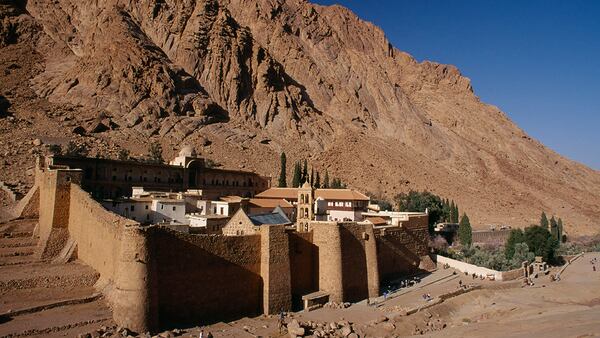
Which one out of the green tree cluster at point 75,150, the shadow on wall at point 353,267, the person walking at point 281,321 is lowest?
the person walking at point 281,321

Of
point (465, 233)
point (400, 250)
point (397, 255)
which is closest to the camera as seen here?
point (397, 255)

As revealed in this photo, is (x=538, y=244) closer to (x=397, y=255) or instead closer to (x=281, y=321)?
(x=397, y=255)

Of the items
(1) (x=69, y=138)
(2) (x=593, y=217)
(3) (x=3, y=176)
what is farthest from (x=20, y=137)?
(2) (x=593, y=217)

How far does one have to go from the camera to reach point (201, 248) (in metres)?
20.3

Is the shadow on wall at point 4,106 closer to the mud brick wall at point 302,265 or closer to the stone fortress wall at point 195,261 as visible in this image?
the stone fortress wall at point 195,261

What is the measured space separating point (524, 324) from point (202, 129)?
4751cm

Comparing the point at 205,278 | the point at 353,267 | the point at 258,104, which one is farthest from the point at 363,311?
the point at 258,104

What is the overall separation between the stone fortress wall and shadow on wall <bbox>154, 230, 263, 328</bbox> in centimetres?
4

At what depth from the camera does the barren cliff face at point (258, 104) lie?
58.2 metres

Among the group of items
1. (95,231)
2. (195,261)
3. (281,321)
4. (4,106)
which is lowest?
(281,321)

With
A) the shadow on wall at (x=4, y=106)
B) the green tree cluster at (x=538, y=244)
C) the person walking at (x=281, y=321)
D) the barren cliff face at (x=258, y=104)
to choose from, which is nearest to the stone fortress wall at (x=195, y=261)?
the person walking at (x=281, y=321)

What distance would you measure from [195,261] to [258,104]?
53.0 metres

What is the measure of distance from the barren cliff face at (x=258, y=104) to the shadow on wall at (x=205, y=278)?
23158mm

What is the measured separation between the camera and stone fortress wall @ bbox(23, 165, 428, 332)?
18406mm
